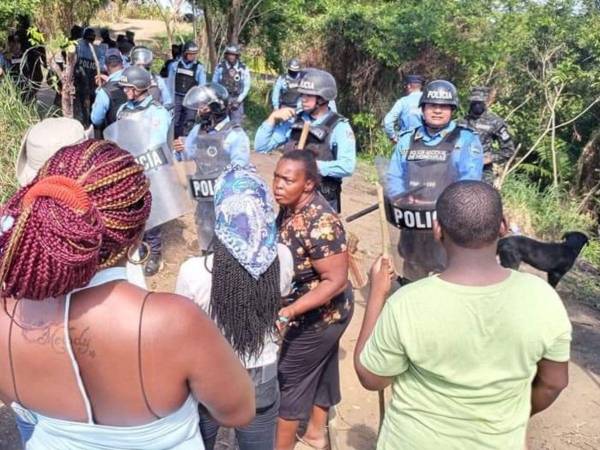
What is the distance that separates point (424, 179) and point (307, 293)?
148cm

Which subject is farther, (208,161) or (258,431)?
(208,161)

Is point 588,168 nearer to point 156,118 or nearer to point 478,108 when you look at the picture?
point 478,108

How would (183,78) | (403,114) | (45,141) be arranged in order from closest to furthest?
(45,141) → (403,114) → (183,78)

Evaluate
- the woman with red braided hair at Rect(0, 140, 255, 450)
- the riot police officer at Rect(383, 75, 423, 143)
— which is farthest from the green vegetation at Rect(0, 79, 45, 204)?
the woman with red braided hair at Rect(0, 140, 255, 450)

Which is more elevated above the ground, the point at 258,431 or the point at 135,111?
the point at 135,111

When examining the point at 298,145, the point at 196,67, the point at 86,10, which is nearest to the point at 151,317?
the point at 298,145

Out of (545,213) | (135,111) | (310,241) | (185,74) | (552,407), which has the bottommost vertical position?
(545,213)

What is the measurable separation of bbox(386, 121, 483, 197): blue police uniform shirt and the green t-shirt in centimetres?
235

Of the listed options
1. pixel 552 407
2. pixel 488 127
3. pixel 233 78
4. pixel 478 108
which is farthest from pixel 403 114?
pixel 552 407

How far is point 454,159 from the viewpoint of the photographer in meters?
4.29

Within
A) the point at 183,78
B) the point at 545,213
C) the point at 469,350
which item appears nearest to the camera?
the point at 469,350

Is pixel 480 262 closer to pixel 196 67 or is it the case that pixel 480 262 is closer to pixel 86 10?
pixel 196 67

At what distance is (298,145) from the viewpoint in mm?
4691

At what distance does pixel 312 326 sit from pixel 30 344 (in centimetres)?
190
